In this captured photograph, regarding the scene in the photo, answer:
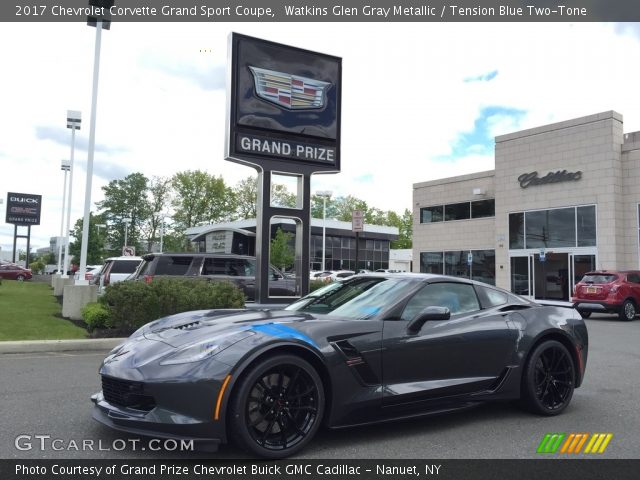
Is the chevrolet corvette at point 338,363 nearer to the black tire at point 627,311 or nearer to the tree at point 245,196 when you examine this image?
the black tire at point 627,311

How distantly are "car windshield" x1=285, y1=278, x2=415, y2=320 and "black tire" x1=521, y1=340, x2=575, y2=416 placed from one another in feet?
4.95

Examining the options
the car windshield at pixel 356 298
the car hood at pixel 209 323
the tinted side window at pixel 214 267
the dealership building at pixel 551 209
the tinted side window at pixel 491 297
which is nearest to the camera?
the car hood at pixel 209 323

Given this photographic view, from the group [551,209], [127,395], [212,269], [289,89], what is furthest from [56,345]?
[551,209]

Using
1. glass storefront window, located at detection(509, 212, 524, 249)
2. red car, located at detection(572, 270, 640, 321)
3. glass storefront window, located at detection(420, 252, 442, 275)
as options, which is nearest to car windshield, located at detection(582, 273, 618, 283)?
red car, located at detection(572, 270, 640, 321)

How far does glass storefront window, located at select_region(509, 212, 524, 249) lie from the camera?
93.3 feet

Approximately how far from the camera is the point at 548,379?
17.5 ft

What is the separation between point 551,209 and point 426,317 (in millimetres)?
25016

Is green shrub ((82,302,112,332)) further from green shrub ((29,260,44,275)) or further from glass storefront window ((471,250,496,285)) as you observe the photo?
green shrub ((29,260,44,275))

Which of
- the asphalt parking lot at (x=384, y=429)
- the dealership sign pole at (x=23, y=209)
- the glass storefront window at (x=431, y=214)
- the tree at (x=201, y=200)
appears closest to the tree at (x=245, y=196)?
the tree at (x=201, y=200)

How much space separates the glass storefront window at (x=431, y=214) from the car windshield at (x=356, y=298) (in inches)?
1207

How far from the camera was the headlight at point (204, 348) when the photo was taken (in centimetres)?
373

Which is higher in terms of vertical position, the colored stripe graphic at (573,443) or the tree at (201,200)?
the tree at (201,200)

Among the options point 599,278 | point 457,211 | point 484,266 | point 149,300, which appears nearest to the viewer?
point 149,300

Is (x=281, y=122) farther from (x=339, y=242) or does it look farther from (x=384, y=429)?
(x=339, y=242)
